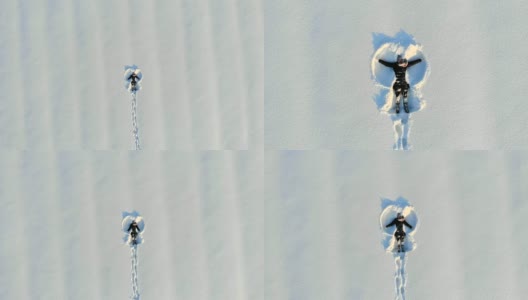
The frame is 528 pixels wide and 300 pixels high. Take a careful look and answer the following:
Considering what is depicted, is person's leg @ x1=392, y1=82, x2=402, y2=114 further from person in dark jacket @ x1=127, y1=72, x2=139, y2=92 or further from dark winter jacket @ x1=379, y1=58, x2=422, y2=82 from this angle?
person in dark jacket @ x1=127, y1=72, x2=139, y2=92

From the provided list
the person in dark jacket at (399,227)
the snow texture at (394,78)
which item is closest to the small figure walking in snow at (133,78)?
the snow texture at (394,78)

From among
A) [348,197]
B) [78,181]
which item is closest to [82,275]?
[78,181]

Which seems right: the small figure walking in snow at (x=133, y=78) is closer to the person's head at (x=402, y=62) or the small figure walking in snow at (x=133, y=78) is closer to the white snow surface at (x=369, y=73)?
the white snow surface at (x=369, y=73)

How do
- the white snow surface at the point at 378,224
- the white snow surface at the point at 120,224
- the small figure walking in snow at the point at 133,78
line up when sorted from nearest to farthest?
the white snow surface at the point at 378,224, the white snow surface at the point at 120,224, the small figure walking in snow at the point at 133,78

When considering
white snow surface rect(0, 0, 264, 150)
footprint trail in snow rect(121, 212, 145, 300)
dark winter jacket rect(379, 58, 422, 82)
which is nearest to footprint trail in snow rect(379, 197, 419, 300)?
dark winter jacket rect(379, 58, 422, 82)

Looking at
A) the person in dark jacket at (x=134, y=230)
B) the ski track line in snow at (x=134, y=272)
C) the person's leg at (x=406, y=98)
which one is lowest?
the ski track line in snow at (x=134, y=272)

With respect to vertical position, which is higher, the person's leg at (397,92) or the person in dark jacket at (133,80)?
the person in dark jacket at (133,80)

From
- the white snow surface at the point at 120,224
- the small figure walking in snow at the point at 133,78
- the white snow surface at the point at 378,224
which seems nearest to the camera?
the white snow surface at the point at 378,224

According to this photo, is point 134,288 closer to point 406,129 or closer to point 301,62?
point 301,62
